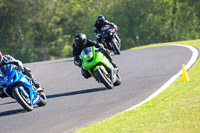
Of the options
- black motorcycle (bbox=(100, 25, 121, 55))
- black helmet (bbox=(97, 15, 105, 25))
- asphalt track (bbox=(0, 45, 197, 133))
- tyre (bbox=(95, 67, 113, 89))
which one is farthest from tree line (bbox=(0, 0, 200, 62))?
tyre (bbox=(95, 67, 113, 89))

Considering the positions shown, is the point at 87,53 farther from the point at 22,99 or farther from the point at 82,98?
the point at 22,99

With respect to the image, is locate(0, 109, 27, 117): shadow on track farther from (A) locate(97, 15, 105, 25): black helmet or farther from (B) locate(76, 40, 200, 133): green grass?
(A) locate(97, 15, 105, 25): black helmet

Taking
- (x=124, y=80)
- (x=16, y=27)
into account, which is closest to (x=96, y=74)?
(x=124, y=80)

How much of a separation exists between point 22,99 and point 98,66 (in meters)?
2.61

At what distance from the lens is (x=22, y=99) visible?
10.2 m

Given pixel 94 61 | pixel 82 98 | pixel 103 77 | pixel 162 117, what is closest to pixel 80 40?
pixel 94 61

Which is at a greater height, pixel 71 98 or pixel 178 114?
pixel 178 114

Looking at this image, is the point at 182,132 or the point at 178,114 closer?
the point at 182,132

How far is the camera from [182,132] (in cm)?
682

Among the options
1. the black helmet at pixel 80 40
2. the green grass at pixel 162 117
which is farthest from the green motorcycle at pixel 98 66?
the green grass at pixel 162 117

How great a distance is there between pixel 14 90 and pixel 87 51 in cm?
282

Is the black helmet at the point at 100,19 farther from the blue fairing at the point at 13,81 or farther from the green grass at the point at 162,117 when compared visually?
the green grass at the point at 162,117

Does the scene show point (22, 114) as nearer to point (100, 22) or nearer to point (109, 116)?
point (109, 116)

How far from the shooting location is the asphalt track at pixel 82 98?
30.3 ft
